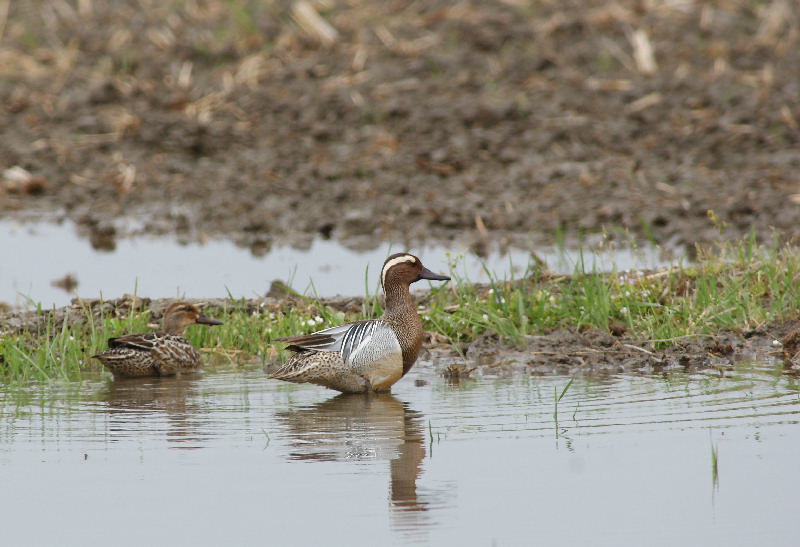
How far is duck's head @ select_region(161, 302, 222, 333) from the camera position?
1070cm

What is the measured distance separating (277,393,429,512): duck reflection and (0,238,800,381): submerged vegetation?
1.55 meters

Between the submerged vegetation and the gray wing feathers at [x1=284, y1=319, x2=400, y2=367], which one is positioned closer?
the gray wing feathers at [x1=284, y1=319, x2=400, y2=367]

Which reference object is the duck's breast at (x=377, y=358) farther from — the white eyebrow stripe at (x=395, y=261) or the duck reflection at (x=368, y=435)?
the white eyebrow stripe at (x=395, y=261)

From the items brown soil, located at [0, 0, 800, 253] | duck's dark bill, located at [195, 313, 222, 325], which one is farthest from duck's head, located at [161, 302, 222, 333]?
brown soil, located at [0, 0, 800, 253]

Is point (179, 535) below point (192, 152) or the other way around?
below

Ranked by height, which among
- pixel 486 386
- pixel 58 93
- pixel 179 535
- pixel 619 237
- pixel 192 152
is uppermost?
pixel 58 93

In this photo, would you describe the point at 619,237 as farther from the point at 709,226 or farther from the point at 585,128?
the point at 585,128

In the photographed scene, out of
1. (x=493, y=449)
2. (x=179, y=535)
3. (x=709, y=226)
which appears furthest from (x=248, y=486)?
(x=709, y=226)

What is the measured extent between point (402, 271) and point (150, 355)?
1.99 metres

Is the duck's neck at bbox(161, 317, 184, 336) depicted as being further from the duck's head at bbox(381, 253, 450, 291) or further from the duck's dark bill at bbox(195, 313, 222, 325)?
the duck's head at bbox(381, 253, 450, 291)

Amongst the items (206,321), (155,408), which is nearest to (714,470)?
(155,408)

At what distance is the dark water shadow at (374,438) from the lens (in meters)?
6.37

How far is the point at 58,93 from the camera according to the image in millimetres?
19016

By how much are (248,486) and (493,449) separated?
1.39 meters
